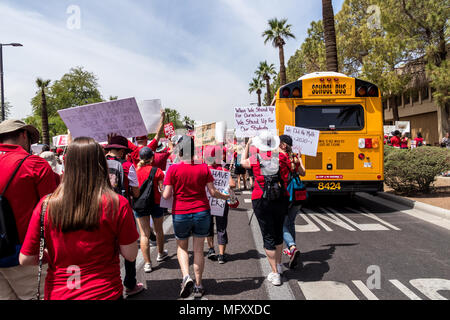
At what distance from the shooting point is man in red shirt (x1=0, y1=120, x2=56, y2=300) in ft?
7.78

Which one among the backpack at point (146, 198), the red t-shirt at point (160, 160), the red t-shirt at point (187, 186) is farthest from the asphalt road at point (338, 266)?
the red t-shirt at point (160, 160)

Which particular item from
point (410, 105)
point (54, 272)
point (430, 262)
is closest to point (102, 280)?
point (54, 272)

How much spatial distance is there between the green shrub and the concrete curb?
1.42ft

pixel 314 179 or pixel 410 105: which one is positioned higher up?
A: pixel 410 105

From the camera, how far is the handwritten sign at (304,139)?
5484mm

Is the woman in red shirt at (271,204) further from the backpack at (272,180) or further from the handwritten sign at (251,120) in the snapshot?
the handwritten sign at (251,120)

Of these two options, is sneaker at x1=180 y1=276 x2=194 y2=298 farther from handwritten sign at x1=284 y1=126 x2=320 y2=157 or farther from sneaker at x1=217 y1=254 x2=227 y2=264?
handwritten sign at x1=284 y1=126 x2=320 y2=157

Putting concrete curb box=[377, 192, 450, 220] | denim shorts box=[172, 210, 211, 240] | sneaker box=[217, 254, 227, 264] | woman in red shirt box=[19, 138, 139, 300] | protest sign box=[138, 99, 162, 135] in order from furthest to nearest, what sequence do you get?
concrete curb box=[377, 192, 450, 220] < sneaker box=[217, 254, 227, 264] < protest sign box=[138, 99, 162, 135] < denim shorts box=[172, 210, 211, 240] < woman in red shirt box=[19, 138, 139, 300]

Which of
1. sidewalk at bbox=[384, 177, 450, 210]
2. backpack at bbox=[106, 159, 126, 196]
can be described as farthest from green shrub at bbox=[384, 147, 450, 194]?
backpack at bbox=[106, 159, 126, 196]

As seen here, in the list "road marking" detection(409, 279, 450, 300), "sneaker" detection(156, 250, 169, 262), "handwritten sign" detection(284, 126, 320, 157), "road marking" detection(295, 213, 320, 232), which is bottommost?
"road marking" detection(409, 279, 450, 300)

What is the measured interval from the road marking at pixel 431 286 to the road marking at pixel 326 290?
80cm

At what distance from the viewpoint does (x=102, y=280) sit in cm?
196
